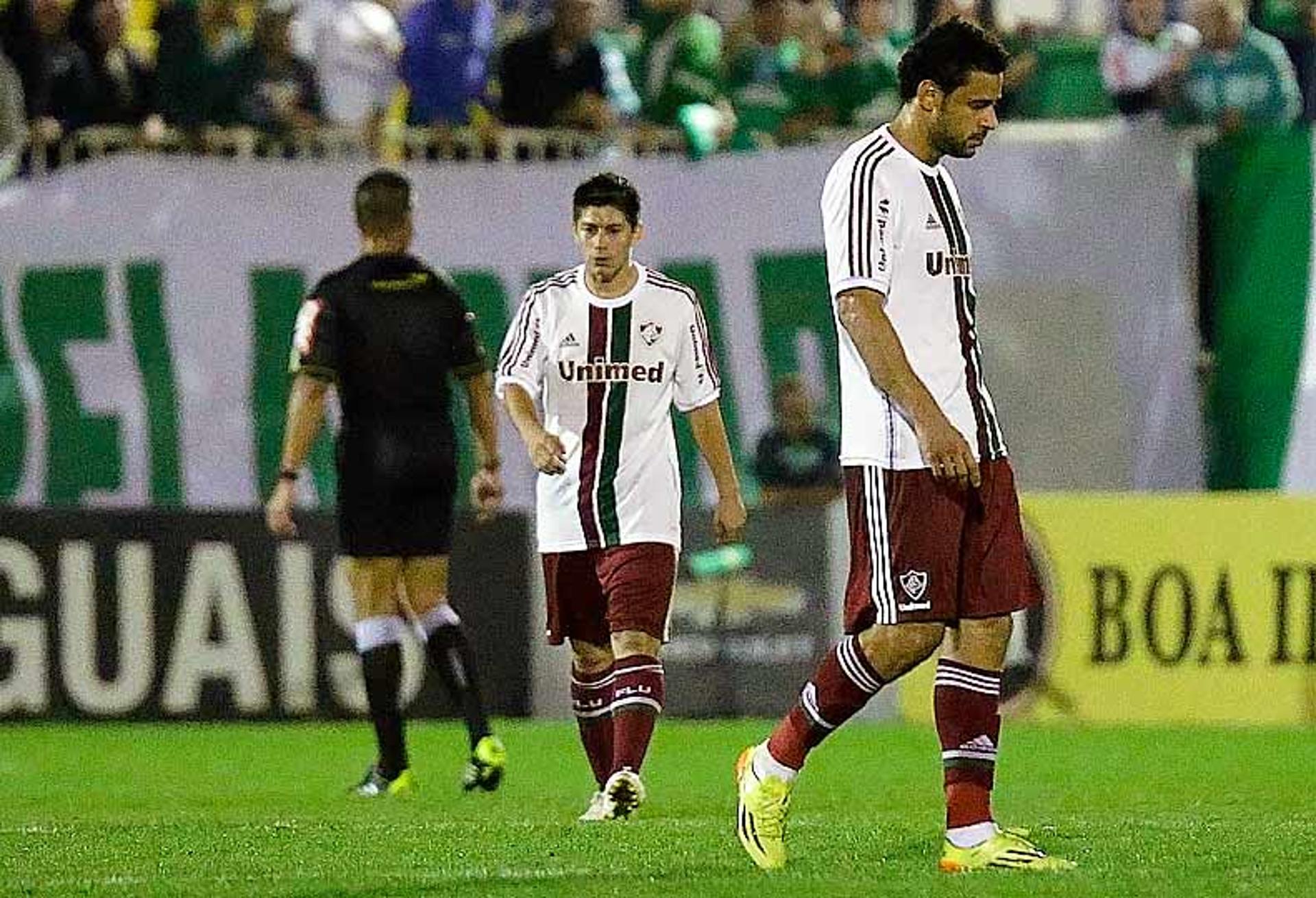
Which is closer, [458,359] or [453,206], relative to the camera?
[458,359]

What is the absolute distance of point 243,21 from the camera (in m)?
19.7

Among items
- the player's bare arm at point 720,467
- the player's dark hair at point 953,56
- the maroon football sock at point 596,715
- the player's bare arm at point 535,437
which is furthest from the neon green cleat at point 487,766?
the player's dark hair at point 953,56

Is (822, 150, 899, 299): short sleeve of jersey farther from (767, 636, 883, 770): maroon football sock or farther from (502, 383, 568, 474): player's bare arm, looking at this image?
(502, 383, 568, 474): player's bare arm

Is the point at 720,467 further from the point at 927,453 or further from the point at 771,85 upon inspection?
the point at 771,85

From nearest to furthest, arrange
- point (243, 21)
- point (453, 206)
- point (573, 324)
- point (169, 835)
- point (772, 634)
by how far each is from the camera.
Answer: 1. point (169, 835)
2. point (573, 324)
3. point (772, 634)
4. point (453, 206)
5. point (243, 21)

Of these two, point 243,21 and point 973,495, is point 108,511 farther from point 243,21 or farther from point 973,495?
point 973,495

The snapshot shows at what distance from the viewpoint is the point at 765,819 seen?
8367 mm

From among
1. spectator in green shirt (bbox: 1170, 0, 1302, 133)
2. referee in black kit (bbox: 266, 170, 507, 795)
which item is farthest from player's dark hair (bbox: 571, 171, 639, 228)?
spectator in green shirt (bbox: 1170, 0, 1302, 133)

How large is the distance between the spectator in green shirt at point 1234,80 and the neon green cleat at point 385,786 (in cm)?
741

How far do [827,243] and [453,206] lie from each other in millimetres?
10203

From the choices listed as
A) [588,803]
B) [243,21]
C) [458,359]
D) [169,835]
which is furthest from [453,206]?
[169,835]

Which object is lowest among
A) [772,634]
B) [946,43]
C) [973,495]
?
[772,634]

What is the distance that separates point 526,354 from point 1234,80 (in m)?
8.09

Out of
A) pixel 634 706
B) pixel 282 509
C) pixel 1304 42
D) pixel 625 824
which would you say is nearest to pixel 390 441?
pixel 282 509
